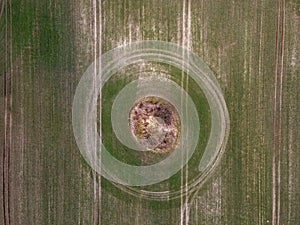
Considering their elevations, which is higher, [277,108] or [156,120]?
[277,108]

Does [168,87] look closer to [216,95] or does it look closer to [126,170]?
[216,95]

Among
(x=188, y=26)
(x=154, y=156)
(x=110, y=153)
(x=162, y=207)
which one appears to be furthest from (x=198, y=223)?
(x=188, y=26)

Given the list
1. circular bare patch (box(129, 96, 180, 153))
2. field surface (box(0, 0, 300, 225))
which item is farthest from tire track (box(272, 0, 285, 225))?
circular bare patch (box(129, 96, 180, 153))

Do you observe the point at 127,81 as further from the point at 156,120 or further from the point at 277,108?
the point at 277,108

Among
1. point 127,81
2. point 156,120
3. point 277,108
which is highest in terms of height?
point 127,81

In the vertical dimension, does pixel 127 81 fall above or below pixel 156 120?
above

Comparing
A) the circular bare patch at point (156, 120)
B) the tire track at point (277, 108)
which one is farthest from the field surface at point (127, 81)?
the circular bare patch at point (156, 120)

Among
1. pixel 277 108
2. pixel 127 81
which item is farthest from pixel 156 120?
pixel 277 108
